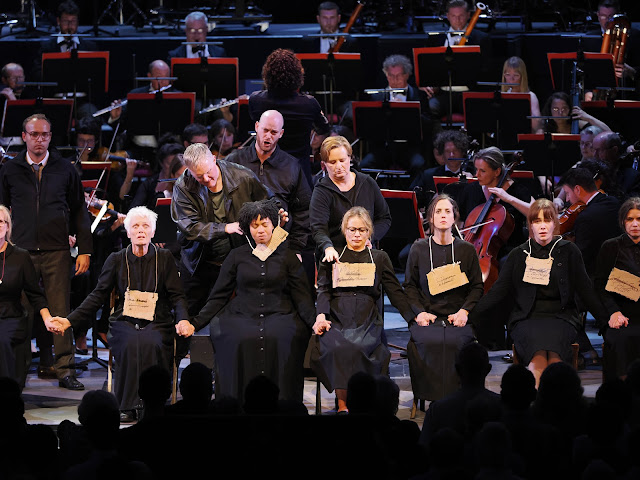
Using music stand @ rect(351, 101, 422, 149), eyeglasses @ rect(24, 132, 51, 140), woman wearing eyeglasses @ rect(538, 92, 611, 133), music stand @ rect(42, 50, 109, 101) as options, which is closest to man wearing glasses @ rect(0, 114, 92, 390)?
eyeglasses @ rect(24, 132, 51, 140)

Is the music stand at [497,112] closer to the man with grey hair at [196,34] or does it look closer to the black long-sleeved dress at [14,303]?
the man with grey hair at [196,34]

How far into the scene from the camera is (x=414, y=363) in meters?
6.86

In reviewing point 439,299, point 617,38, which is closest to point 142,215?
point 439,299

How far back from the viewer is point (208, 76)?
10.4m

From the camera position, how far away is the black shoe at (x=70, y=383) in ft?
24.8

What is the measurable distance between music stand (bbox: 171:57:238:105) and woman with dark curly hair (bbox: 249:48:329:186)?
96.9 inches

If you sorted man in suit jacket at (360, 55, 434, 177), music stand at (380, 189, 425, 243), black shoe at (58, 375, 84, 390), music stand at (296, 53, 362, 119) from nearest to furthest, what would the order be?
black shoe at (58, 375, 84, 390) < music stand at (380, 189, 425, 243) < music stand at (296, 53, 362, 119) < man in suit jacket at (360, 55, 434, 177)

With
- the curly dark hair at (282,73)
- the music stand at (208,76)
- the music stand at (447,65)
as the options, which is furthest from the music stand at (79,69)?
the curly dark hair at (282,73)

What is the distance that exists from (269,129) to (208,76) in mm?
3268

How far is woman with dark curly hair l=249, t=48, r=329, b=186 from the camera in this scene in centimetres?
785

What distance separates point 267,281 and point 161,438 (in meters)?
2.88

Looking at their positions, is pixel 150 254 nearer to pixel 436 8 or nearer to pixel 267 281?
pixel 267 281

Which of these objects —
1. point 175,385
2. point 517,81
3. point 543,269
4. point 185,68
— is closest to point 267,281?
point 175,385

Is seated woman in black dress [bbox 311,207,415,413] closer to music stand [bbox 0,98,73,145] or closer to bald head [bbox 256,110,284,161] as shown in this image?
bald head [bbox 256,110,284,161]
